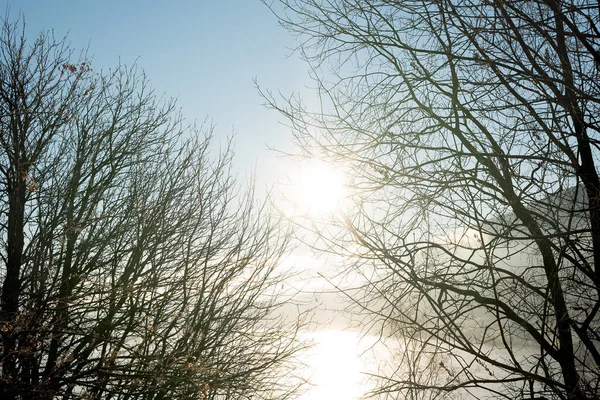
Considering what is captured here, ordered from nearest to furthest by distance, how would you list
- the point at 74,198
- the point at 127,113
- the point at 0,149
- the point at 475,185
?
the point at 475,185 → the point at 0,149 → the point at 74,198 → the point at 127,113

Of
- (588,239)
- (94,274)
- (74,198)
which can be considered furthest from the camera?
(74,198)

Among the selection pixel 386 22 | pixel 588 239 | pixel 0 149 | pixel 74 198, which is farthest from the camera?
pixel 74 198

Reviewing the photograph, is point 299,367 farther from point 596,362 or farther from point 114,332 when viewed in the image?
point 596,362

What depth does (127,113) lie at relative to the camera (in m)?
9.59

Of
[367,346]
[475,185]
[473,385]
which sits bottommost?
[473,385]

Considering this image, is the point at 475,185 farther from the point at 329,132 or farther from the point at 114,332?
the point at 114,332

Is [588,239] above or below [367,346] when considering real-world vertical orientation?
above

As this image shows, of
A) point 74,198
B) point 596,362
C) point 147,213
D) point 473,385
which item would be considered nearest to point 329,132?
point 473,385

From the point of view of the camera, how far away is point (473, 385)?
4.18 m

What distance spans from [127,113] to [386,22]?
20.5 feet

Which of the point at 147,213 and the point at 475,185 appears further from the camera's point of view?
the point at 147,213

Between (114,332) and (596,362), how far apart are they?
6.43 m

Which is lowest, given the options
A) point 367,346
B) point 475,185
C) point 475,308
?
point 367,346

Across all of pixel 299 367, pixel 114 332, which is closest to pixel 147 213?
pixel 114 332
